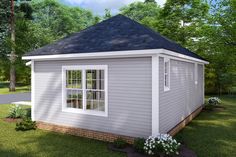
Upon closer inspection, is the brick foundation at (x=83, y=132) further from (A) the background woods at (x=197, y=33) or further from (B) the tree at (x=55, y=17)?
(B) the tree at (x=55, y=17)

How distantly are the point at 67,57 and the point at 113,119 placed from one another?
9.57ft

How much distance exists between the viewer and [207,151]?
690 cm

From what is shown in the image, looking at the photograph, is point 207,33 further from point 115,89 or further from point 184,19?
point 115,89

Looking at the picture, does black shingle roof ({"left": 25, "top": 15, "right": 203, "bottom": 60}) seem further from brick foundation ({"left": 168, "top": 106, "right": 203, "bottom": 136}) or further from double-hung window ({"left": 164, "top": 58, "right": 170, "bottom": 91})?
brick foundation ({"left": 168, "top": 106, "right": 203, "bottom": 136})

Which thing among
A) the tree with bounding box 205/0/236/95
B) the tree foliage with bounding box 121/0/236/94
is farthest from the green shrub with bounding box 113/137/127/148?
the tree foliage with bounding box 121/0/236/94

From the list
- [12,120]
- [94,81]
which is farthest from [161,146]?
[12,120]

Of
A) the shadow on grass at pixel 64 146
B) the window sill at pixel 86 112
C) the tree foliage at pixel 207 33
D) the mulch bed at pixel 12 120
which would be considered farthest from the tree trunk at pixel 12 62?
the shadow on grass at pixel 64 146

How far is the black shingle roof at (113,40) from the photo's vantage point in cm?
718

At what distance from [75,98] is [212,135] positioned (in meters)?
5.70

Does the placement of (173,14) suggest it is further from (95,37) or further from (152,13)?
(152,13)

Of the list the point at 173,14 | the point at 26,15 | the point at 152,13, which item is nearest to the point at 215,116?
the point at 173,14

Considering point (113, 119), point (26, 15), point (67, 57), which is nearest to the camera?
point (113, 119)

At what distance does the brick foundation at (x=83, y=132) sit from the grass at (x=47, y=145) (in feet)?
0.78

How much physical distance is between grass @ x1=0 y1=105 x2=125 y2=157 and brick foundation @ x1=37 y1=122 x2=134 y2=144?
0.78ft
